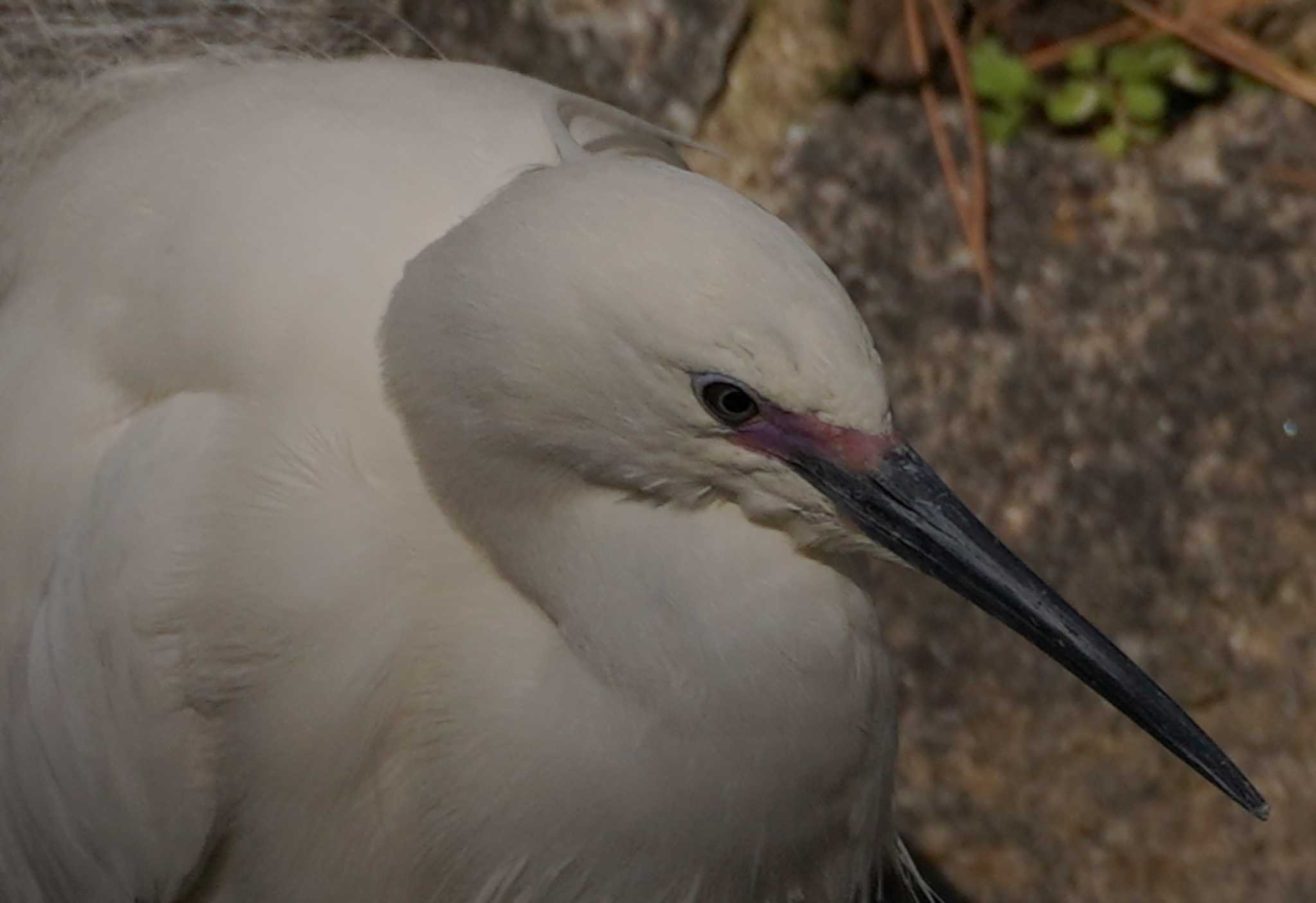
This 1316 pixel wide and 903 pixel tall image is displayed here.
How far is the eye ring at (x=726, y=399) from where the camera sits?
1113 millimetres

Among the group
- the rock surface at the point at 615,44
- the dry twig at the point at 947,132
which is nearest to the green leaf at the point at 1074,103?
the dry twig at the point at 947,132

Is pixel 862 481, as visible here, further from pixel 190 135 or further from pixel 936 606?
pixel 936 606

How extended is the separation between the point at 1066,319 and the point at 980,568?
1219mm

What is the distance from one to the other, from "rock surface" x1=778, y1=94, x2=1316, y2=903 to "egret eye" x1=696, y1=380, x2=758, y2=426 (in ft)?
3.86

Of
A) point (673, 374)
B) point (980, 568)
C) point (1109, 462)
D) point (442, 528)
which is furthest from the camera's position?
point (1109, 462)

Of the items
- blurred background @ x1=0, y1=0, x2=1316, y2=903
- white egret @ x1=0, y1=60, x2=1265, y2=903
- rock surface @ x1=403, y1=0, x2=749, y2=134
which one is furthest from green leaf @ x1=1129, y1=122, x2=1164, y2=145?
white egret @ x1=0, y1=60, x2=1265, y2=903

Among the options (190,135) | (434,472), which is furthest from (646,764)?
→ (190,135)

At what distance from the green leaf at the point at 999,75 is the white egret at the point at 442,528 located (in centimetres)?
110

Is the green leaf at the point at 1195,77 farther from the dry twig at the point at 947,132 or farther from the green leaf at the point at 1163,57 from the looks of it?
the dry twig at the point at 947,132

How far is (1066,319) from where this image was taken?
2396mm

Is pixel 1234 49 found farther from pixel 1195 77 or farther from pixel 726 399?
pixel 726 399

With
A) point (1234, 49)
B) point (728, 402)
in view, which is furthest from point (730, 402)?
point (1234, 49)

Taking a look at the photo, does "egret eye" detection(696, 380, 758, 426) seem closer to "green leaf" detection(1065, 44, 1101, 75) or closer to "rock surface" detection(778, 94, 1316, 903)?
"rock surface" detection(778, 94, 1316, 903)

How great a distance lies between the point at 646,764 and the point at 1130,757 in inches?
43.5
